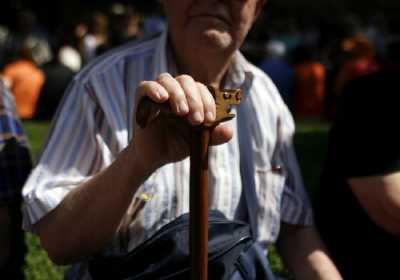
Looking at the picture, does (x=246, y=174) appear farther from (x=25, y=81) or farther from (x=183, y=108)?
(x=25, y=81)

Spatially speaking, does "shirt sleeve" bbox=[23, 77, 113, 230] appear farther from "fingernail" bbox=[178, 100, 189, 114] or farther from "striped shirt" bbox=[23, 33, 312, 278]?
"fingernail" bbox=[178, 100, 189, 114]

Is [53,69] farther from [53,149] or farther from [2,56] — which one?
[53,149]

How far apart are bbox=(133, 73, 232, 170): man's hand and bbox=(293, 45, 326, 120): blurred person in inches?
373

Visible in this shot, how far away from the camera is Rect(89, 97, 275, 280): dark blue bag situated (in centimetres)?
161

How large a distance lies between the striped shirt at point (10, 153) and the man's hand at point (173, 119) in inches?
30.9

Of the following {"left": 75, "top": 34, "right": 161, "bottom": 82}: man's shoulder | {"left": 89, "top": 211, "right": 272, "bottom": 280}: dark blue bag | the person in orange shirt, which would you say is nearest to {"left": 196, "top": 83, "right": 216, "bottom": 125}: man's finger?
{"left": 89, "top": 211, "right": 272, "bottom": 280}: dark blue bag

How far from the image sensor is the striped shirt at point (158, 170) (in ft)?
5.86

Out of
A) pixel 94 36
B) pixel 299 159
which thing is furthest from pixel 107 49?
pixel 299 159

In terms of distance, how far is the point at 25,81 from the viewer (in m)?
9.87

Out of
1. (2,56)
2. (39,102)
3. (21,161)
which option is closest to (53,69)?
(39,102)

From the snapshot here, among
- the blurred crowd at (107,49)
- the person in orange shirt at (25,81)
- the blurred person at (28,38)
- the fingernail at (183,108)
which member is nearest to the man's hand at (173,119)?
the fingernail at (183,108)

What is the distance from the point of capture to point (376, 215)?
1.88 m

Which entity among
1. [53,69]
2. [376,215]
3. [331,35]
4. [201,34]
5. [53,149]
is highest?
[201,34]

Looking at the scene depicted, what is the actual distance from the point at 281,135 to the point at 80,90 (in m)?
0.66
